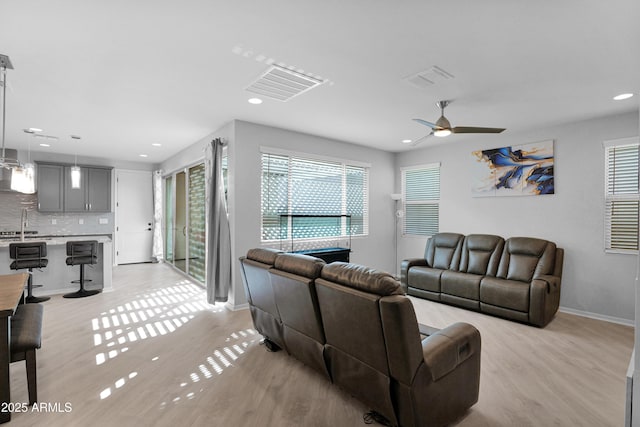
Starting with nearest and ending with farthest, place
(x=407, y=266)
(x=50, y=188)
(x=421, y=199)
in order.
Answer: (x=407, y=266), (x=421, y=199), (x=50, y=188)

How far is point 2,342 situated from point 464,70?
4042 mm

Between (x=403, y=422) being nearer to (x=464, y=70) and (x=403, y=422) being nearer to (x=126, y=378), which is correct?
(x=126, y=378)

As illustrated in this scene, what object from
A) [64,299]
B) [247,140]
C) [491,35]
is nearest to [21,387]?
[64,299]

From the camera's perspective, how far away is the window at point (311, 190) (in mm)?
4695

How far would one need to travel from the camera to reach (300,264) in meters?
2.32

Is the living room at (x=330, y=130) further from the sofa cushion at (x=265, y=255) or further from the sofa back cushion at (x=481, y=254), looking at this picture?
the sofa cushion at (x=265, y=255)

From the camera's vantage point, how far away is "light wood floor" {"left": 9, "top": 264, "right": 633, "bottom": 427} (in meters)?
2.12

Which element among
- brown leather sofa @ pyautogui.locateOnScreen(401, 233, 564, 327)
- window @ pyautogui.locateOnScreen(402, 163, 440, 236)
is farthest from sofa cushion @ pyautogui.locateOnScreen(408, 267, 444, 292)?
window @ pyautogui.locateOnScreen(402, 163, 440, 236)

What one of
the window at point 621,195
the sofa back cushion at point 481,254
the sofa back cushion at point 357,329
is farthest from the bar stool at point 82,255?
the window at point 621,195

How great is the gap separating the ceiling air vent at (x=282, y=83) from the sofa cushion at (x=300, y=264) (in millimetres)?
1654

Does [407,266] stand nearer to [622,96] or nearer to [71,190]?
[622,96]

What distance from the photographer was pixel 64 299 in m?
4.77

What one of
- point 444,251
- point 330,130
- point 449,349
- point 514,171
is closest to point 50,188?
point 330,130

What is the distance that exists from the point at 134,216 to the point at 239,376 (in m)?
6.85
